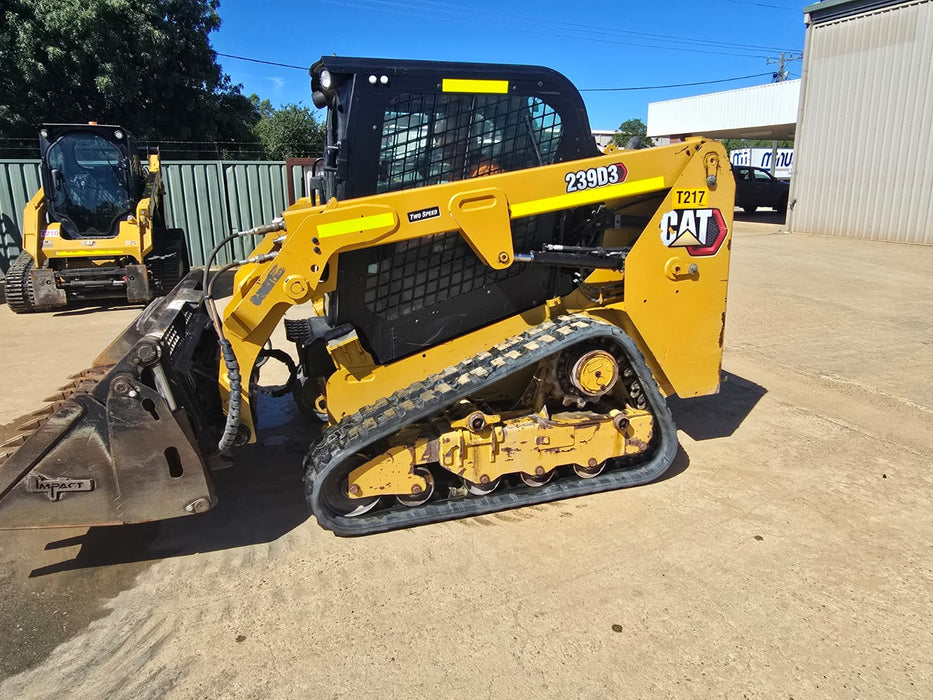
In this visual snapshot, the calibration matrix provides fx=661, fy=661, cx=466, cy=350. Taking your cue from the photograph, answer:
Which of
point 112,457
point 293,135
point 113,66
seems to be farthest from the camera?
point 293,135

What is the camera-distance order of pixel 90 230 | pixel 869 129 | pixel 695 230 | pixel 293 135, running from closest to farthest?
pixel 695 230 → pixel 90 230 → pixel 869 129 → pixel 293 135

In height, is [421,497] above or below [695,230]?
below

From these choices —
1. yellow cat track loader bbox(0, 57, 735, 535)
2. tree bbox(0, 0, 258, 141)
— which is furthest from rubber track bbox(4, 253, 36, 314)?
tree bbox(0, 0, 258, 141)

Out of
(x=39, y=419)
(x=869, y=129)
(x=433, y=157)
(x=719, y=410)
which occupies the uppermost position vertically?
(x=869, y=129)

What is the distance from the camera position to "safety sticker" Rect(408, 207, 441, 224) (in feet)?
11.0

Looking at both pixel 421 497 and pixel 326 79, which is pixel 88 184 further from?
pixel 421 497

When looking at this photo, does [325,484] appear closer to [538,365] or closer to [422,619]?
[422,619]

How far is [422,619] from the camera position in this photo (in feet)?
9.45

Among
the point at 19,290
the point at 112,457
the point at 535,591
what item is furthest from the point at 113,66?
the point at 535,591

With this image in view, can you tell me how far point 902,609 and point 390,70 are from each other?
3468 millimetres

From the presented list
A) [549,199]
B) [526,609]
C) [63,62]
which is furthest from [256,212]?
[526,609]

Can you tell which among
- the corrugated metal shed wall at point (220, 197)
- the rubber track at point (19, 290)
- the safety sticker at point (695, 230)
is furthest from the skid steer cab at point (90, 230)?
the safety sticker at point (695, 230)

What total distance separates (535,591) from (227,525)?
1.78m

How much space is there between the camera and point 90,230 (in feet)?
34.1
